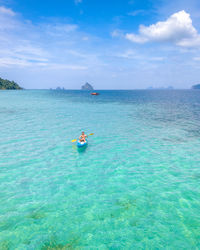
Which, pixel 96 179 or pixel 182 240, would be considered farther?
pixel 96 179

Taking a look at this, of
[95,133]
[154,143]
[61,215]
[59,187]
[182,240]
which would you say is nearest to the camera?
[182,240]

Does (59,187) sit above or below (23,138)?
below

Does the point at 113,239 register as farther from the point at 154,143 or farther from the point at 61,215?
the point at 154,143

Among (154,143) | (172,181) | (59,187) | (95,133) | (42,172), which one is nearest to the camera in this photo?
(59,187)

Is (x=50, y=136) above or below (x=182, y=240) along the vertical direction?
above

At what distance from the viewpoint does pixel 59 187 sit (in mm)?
13320

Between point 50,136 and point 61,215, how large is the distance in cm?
1687

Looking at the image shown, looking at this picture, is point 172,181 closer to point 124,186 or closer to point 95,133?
point 124,186

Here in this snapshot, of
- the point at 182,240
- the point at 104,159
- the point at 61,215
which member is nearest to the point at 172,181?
the point at 182,240

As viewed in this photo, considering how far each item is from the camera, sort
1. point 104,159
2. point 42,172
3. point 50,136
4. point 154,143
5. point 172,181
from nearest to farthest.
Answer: point 172,181 → point 42,172 → point 104,159 → point 154,143 → point 50,136

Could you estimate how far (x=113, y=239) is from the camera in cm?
898

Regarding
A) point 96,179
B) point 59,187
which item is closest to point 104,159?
point 96,179

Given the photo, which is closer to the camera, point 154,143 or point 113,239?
point 113,239

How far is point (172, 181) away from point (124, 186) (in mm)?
4327
